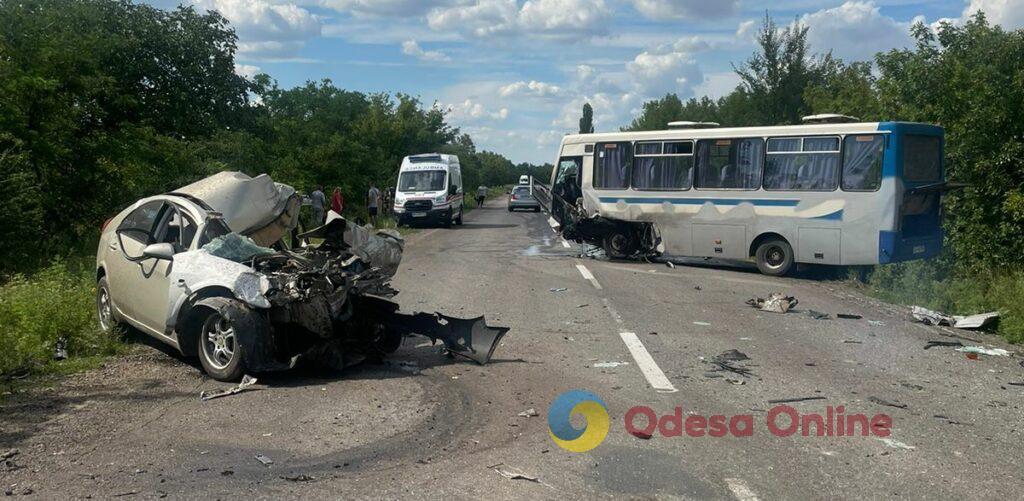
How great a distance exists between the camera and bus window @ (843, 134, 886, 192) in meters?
16.4

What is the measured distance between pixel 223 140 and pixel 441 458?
1411 inches

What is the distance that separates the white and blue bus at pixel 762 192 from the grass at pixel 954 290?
1.25ft

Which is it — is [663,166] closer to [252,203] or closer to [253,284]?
[252,203]

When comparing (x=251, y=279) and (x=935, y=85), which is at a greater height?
(x=935, y=85)

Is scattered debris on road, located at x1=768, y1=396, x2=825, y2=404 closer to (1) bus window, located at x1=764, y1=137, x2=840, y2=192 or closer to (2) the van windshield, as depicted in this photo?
(1) bus window, located at x1=764, y1=137, x2=840, y2=192

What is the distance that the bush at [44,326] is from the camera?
7789 millimetres

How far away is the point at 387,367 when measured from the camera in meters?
8.22

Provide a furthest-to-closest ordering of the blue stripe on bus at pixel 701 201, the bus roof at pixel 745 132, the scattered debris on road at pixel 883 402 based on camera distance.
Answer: the blue stripe on bus at pixel 701 201, the bus roof at pixel 745 132, the scattered debris on road at pixel 883 402

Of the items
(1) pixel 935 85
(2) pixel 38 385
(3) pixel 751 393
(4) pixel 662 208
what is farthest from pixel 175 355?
(1) pixel 935 85

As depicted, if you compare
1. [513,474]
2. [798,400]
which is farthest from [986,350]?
[513,474]

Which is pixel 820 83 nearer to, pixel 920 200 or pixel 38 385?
pixel 920 200

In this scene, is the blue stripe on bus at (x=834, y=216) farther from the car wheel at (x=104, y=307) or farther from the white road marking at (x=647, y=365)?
the car wheel at (x=104, y=307)

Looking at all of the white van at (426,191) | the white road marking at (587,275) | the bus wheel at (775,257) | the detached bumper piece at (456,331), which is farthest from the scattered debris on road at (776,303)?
the white van at (426,191)

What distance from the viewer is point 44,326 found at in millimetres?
8695
